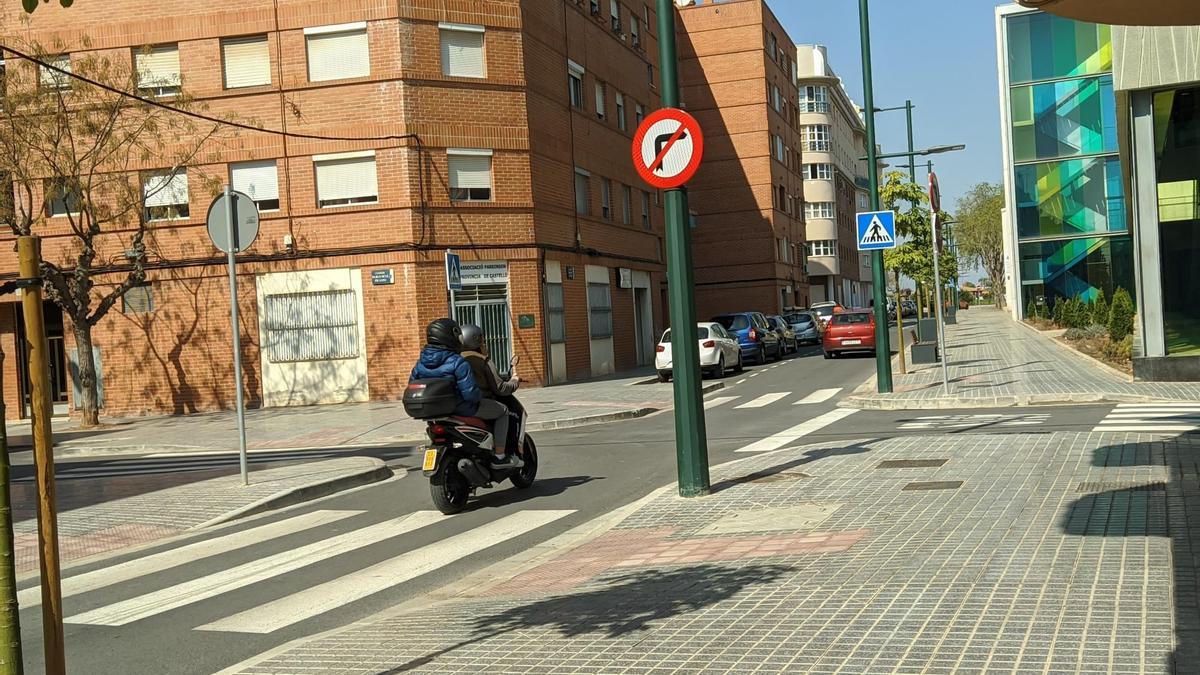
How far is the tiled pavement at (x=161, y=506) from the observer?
31.1 ft

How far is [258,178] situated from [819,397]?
583 inches

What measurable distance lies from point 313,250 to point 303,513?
1768cm

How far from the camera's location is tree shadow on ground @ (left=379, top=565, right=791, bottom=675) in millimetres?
5094

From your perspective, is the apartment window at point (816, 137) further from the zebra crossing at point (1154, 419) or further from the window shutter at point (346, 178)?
the zebra crossing at point (1154, 419)

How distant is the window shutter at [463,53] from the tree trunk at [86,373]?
10103mm

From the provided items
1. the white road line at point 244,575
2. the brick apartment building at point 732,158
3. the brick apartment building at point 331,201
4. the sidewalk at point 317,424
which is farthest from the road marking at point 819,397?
the brick apartment building at point 732,158

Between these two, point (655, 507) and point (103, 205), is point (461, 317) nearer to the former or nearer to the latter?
point (103, 205)

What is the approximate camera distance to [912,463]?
991cm

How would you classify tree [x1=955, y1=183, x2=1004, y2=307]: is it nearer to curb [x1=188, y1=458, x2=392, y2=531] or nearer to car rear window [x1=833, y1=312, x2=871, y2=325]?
car rear window [x1=833, y1=312, x2=871, y2=325]

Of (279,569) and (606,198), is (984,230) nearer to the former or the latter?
(606,198)

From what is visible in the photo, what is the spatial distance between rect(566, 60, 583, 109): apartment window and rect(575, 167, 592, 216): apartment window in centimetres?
200

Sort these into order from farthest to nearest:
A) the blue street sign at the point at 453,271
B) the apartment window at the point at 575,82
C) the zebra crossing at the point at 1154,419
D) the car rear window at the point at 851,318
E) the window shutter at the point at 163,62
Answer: the car rear window at the point at 851,318
the apartment window at the point at 575,82
the window shutter at the point at 163,62
the blue street sign at the point at 453,271
the zebra crossing at the point at 1154,419

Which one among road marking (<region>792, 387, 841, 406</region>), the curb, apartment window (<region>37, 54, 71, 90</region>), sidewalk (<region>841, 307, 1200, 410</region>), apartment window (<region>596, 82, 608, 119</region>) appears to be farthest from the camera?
apartment window (<region>596, 82, 608, 119</region>)

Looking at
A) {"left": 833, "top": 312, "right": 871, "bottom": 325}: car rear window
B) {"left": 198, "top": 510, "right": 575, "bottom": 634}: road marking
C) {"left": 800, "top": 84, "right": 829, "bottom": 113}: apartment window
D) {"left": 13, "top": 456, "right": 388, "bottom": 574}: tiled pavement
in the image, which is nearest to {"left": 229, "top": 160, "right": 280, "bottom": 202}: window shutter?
{"left": 13, "top": 456, "right": 388, "bottom": 574}: tiled pavement
